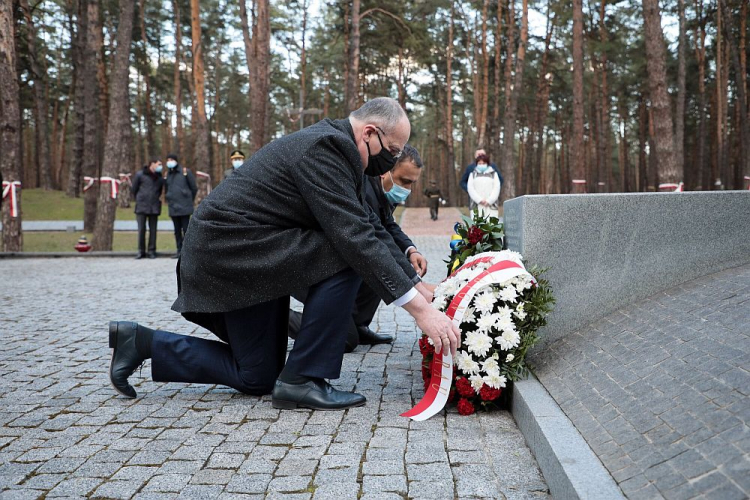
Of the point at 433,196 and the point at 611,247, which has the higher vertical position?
the point at 433,196

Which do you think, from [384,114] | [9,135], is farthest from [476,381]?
[9,135]

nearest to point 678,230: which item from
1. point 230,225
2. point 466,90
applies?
point 230,225

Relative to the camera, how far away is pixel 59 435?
3.56 meters

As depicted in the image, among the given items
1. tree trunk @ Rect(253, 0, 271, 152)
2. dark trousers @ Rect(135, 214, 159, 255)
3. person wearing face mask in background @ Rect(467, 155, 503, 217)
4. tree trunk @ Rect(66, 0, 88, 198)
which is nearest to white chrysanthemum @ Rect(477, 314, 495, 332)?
person wearing face mask in background @ Rect(467, 155, 503, 217)

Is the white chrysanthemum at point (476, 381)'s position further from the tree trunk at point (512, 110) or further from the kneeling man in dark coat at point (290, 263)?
the tree trunk at point (512, 110)

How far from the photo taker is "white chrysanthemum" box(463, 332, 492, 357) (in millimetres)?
3809

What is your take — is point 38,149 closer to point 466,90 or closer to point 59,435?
point 466,90

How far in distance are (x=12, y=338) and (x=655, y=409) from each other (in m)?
5.45

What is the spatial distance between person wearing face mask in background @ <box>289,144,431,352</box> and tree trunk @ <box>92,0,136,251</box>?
11.4m

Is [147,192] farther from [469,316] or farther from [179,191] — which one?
[469,316]

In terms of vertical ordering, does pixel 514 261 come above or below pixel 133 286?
above

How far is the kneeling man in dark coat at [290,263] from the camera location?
3600 millimetres

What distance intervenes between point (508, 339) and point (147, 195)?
11.7 m

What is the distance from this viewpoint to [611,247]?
4.43 metres
